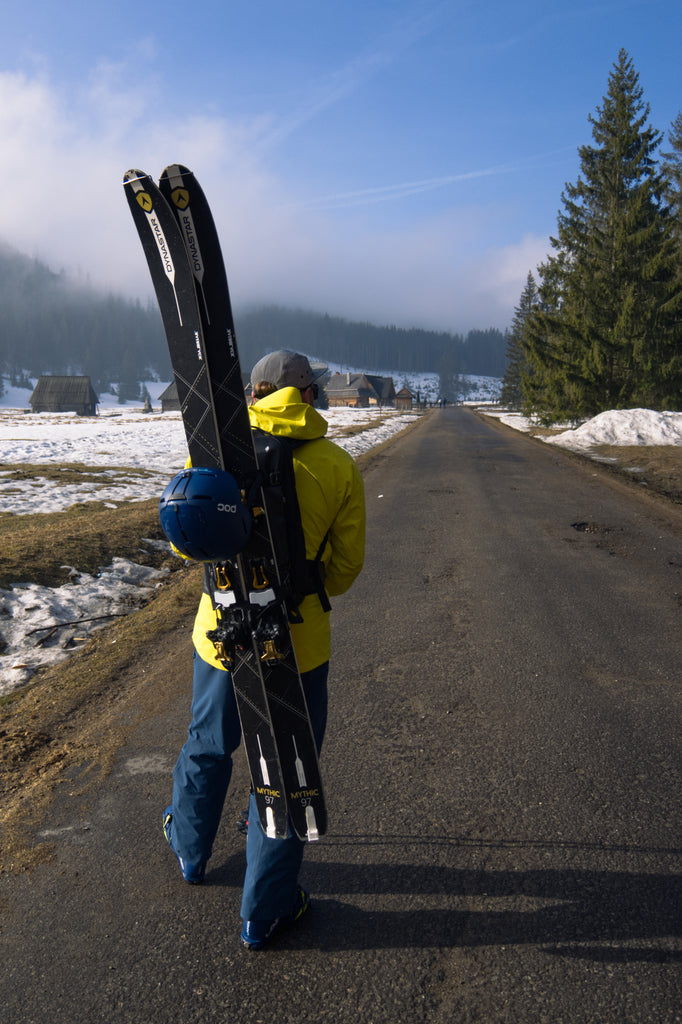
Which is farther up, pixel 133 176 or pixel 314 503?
pixel 133 176

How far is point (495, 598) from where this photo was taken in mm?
6156

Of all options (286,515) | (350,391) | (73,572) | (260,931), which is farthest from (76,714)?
(350,391)

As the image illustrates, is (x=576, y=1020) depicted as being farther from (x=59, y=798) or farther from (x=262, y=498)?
(x=59, y=798)

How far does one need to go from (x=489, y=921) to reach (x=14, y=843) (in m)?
2.10

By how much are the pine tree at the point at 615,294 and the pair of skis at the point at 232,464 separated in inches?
961

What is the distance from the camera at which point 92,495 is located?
12117mm

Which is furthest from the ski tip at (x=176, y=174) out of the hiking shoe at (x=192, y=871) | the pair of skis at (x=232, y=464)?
the hiking shoe at (x=192, y=871)

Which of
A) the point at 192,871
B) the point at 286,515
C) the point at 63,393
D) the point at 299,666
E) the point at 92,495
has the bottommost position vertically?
the point at 92,495

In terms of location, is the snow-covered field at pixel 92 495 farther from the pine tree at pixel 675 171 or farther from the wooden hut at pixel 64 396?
the wooden hut at pixel 64 396

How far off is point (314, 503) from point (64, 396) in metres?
97.8

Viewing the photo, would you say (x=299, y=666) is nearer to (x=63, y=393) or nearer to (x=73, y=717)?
(x=73, y=717)

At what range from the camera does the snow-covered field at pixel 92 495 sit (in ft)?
17.4

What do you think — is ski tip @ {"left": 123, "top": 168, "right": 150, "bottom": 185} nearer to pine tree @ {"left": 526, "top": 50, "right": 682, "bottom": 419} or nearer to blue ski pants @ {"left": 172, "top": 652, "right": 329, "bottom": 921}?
blue ski pants @ {"left": 172, "top": 652, "right": 329, "bottom": 921}

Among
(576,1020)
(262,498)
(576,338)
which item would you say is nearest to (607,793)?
(576,1020)
